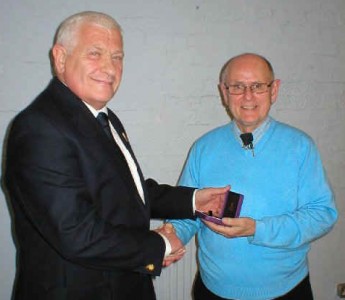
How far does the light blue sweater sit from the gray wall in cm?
65

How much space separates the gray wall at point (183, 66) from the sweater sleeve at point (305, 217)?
83 centimetres

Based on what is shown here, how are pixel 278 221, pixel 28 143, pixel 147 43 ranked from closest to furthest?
pixel 28 143 → pixel 278 221 → pixel 147 43

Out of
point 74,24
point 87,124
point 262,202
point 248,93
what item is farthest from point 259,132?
point 74,24

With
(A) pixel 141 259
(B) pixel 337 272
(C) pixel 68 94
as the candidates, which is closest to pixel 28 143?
(C) pixel 68 94

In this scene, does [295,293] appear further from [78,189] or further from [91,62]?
[91,62]

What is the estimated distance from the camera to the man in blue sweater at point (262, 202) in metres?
1.46

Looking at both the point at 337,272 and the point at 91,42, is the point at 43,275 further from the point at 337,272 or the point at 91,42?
the point at 337,272

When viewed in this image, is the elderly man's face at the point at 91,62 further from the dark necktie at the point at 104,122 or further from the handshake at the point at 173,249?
the handshake at the point at 173,249

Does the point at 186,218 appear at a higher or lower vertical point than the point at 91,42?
lower

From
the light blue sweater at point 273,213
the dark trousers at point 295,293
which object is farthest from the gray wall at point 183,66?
the light blue sweater at point 273,213

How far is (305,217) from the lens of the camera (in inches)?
57.7

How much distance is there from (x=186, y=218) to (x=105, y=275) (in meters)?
0.54

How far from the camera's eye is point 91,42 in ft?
4.01

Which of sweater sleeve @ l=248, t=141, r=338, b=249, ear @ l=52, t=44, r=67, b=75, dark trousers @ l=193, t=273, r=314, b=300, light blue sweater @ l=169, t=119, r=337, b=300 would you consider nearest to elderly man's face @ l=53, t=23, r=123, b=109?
ear @ l=52, t=44, r=67, b=75
